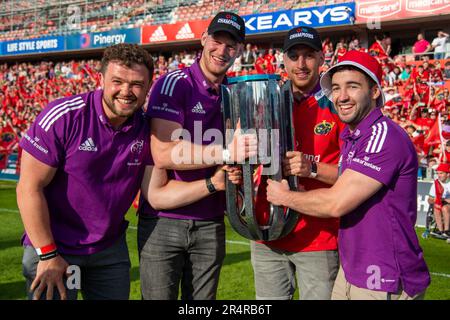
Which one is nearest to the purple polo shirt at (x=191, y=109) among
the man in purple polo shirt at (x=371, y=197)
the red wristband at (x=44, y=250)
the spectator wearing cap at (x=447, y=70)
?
the man in purple polo shirt at (x=371, y=197)

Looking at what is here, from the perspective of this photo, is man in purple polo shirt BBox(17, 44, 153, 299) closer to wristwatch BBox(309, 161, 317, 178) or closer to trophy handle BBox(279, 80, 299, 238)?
trophy handle BBox(279, 80, 299, 238)

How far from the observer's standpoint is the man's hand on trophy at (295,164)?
2438 millimetres

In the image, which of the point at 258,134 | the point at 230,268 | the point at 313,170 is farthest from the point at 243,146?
the point at 230,268

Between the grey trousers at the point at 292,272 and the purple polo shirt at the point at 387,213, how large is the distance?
0.45 meters

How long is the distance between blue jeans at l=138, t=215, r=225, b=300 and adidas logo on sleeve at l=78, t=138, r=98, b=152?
0.67m

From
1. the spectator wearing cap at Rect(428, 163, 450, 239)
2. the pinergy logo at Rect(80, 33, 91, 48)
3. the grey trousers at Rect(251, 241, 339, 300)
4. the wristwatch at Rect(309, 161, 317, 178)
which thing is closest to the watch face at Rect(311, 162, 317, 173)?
the wristwatch at Rect(309, 161, 317, 178)

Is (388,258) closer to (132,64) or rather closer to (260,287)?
(260,287)

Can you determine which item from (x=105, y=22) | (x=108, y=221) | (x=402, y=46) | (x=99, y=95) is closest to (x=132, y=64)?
(x=99, y=95)

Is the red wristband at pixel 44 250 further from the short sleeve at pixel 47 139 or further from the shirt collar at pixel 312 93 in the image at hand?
the shirt collar at pixel 312 93

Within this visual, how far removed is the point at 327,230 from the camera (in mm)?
2846

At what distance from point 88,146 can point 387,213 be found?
4.83ft

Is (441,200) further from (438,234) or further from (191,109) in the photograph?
(191,109)

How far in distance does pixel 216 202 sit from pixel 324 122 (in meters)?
0.79

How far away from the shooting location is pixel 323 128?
282 cm
